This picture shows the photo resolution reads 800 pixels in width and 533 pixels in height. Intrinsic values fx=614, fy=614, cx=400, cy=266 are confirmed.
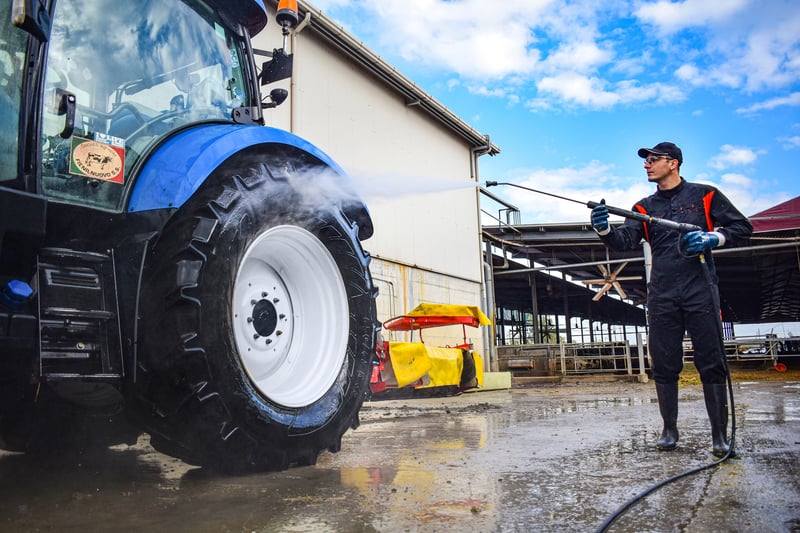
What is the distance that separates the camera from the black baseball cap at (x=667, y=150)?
3.76 meters

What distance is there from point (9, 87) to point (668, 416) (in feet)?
11.4

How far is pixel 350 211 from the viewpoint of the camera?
3.39 metres

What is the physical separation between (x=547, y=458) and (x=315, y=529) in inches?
64.0

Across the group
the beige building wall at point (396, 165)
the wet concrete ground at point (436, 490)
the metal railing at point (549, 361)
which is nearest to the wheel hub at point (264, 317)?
the wet concrete ground at point (436, 490)

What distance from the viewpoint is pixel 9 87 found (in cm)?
200

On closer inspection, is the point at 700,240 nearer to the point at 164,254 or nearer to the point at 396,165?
the point at 164,254

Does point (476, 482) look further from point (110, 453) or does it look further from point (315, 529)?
point (110, 453)

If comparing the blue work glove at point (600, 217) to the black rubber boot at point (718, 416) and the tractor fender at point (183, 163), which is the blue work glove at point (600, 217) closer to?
the black rubber boot at point (718, 416)

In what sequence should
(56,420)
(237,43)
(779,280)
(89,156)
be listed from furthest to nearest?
(779,280) → (237,43) → (56,420) → (89,156)

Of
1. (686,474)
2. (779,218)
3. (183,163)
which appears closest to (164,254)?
(183,163)

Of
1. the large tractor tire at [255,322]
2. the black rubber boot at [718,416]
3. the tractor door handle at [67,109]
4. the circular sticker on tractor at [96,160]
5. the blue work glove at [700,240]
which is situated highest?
the tractor door handle at [67,109]

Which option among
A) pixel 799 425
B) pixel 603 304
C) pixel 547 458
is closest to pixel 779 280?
pixel 603 304

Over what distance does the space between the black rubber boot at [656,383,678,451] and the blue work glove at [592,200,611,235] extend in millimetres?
997

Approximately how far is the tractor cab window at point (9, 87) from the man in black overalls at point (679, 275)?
294 cm
